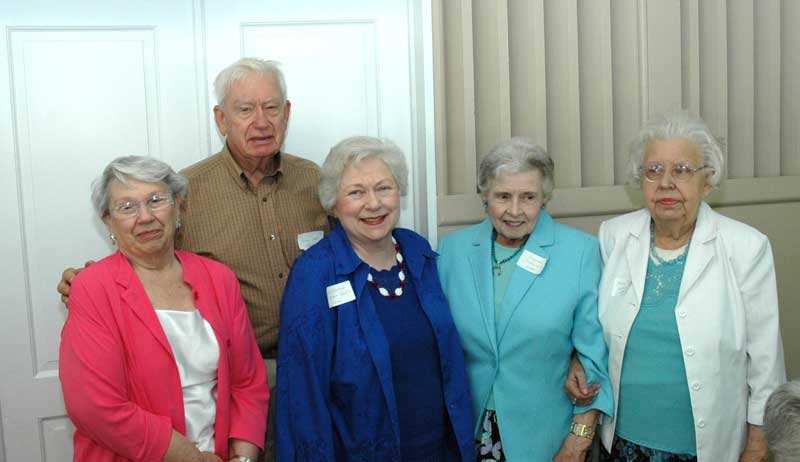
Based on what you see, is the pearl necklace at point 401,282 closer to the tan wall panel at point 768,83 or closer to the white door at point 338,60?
the white door at point 338,60

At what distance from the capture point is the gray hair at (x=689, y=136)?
247cm

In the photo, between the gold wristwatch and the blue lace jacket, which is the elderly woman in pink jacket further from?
the gold wristwatch

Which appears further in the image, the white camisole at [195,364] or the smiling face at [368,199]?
the smiling face at [368,199]

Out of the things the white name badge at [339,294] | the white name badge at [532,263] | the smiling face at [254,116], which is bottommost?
the white name badge at [339,294]

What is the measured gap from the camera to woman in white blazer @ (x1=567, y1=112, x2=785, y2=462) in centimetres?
235

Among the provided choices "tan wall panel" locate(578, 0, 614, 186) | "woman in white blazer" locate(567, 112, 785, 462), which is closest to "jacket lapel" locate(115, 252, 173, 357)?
"woman in white blazer" locate(567, 112, 785, 462)

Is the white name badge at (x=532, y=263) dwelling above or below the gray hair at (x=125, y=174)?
below

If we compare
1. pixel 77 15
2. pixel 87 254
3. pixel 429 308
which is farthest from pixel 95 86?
pixel 429 308

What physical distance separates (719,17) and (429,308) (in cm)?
215

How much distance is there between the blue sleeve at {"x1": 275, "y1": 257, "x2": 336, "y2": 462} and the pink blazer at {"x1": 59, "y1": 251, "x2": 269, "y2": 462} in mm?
173

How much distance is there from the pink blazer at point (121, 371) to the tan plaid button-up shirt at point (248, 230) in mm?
358

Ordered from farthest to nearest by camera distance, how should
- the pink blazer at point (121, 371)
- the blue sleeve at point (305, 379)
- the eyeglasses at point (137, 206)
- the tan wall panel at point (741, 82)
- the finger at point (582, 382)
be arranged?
the tan wall panel at point (741, 82)
the finger at point (582, 382)
the blue sleeve at point (305, 379)
the eyeglasses at point (137, 206)
the pink blazer at point (121, 371)

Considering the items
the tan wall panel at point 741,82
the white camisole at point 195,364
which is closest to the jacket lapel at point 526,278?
the white camisole at point 195,364

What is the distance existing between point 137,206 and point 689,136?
176 cm
